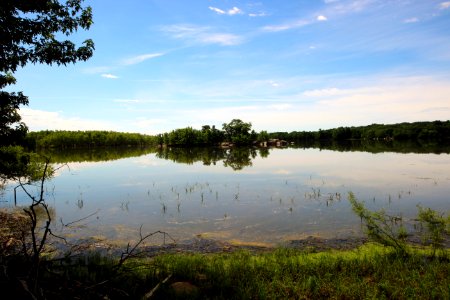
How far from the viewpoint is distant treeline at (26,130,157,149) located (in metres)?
136

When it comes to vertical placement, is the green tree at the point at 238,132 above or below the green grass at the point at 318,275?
above

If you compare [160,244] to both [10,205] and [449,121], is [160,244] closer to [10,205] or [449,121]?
[10,205]

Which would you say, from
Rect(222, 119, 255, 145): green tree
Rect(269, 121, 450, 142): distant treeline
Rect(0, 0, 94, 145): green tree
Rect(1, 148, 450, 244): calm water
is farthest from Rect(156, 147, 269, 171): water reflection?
Rect(269, 121, 450, 142): distant treeline

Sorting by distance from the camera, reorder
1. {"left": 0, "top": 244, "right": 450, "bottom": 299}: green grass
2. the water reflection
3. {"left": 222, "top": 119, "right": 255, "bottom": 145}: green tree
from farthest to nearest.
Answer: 1. {"left": 222, "top": 119, "right": 255, "bottom": 145}: green tree
2. the water reflection
3. {"left": 0, "top": 244, "right": 450, "bottom": 299}: green grass

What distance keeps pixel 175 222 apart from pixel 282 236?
5.54 metres

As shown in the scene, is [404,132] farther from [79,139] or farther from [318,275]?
[318,275]

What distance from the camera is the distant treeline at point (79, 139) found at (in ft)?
445

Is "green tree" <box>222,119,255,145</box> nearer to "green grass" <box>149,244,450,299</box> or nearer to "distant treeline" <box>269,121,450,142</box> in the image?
"distant treeline" <box>269,121,450,142</box>

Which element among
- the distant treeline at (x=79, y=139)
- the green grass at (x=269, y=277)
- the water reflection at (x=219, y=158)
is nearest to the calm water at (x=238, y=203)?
the green grass at (x=269, y=277)

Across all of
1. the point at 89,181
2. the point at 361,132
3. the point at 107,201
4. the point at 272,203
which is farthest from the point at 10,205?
the point at 361,132

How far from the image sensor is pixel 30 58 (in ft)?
41.6

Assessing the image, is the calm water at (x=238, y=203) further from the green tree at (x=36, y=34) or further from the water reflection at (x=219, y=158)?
the water reflection at (x=219, y=158)

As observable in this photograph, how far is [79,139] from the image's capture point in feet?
481

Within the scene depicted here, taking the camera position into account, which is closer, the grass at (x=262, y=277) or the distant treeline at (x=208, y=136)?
the grass at (x=262, y=277)
